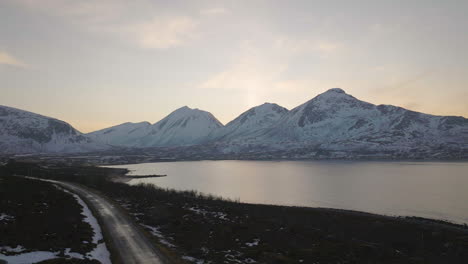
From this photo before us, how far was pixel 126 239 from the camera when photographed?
33750 mm

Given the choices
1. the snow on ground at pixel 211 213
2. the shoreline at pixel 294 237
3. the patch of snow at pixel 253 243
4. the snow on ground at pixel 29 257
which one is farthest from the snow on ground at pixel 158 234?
the snow on ground at pixel 211 213

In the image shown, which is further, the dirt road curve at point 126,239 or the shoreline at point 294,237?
the shoreline at point 294,237

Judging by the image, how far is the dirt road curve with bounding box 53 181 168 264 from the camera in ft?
91.5

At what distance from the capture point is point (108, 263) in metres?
26.6

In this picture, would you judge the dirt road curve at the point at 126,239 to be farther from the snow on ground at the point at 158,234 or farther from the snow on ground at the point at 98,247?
the snow on ground at the point at 158,234

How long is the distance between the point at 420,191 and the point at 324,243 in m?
87.0

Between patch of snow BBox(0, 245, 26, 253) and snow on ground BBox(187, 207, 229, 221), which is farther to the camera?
snow on ground BBox(187, 207, 229, 221)

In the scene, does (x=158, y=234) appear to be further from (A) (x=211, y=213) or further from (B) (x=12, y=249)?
(A) (x=211, y=213)

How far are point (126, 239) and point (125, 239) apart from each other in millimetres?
104

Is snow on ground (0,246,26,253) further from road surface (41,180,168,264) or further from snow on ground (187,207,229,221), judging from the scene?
snow on ground (187,207,229,221)

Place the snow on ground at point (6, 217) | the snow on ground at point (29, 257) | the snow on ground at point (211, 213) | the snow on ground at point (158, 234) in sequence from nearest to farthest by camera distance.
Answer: the snow on ground at point (29, 257)
the snow on ground at point (158, 234)
the snow on ground at point (6, 217)
the snow on ground at point (211, 213)

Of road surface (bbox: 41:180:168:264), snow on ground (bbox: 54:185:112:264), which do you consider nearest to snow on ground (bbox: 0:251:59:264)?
snow on ground (bbox: 54:185:112:264)

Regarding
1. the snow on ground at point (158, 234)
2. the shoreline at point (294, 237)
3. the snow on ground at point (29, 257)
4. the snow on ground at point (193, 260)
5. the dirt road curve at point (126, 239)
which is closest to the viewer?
the snow on ground at point (29, 257)

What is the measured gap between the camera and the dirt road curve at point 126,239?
2789 centimetres
